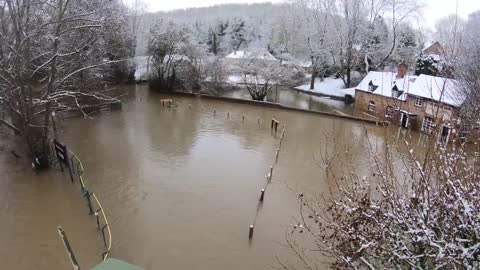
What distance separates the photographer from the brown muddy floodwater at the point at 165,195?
9.56m

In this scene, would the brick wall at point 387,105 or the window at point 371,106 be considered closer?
the brick wall at point 387,105

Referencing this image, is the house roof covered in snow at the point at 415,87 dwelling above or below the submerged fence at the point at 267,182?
above

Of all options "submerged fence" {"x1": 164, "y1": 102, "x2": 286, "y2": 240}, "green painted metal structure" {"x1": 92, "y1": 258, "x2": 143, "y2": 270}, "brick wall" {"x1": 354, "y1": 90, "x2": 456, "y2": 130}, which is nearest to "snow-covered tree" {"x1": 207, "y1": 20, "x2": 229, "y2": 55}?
"submerged fence" {"x1": 164, "y1": 102, "x2": 286, "y2": 240}

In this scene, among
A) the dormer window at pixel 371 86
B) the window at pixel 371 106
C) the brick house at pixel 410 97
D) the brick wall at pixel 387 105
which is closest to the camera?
the brick house at pixel 410 97

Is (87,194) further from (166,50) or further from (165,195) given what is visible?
(166,50)

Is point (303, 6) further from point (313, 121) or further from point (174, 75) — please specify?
point (313, 121)

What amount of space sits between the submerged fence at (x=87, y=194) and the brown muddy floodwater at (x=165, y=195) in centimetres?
22

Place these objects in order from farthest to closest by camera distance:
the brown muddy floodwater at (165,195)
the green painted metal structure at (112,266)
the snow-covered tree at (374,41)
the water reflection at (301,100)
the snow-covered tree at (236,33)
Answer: the snow-covered tree at (236,33), the snow-covered tree at (374,41), the water reflection at (301,100), the brown muddy floodwater at (165,195), the green painted metal structure at (112,266)

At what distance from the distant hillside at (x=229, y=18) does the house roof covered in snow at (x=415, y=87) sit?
723 inches

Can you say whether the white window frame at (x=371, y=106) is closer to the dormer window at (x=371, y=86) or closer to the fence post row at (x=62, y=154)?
the dormer window at (x=371, y=86)

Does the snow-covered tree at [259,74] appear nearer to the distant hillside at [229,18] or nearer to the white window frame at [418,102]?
the distant hillside at [229,18]

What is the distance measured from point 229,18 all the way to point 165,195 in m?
46.8

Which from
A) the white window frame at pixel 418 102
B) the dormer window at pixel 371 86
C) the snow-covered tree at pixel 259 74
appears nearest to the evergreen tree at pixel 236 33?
the snow-covered tree at pixel 259 74

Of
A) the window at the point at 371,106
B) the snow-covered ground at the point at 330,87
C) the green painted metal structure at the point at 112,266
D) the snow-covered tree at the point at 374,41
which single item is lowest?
the green painted metal structure at the point at 112,266
